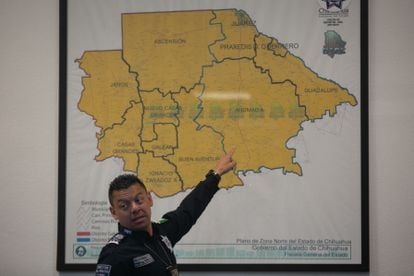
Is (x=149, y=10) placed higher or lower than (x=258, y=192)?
higher

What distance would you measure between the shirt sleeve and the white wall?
761 millimetres

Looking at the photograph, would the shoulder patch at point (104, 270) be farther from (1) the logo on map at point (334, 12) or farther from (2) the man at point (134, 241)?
(1) the logo on map at point (334, 12)

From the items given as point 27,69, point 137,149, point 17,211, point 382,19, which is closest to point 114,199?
point 137,149

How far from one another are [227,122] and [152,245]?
0.75 meters

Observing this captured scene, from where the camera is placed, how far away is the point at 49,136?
2027 millimetres

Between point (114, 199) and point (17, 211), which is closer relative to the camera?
point (114, 199)

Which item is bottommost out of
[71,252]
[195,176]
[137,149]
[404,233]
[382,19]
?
[71,252]

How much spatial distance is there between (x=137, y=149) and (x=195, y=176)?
1.02 feet

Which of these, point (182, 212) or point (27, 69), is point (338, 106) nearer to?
point (182, 212)

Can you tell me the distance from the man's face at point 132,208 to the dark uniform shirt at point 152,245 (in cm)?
3

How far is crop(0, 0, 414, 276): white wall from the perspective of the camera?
1.88m

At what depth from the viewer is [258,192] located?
1.91 m

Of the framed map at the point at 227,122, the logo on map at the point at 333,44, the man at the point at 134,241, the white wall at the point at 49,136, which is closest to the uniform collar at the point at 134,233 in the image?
the man at the point at 134,241

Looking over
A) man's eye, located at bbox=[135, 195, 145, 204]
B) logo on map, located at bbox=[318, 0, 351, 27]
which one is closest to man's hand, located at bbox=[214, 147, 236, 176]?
man's eye, located at bbox=[135, 195, 145, 204]
